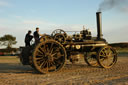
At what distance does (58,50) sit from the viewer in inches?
336

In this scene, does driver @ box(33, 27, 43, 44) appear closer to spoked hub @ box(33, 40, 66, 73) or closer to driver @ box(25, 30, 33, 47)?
spoked hub @ box(33, 40, 66, 73)

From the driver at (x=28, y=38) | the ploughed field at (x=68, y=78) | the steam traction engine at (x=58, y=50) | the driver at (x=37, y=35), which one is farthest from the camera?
the driver at (x=28, y=38)

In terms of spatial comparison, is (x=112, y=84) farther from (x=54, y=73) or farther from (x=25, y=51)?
(x=25, y=51)

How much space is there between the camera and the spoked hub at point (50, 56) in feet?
26.6

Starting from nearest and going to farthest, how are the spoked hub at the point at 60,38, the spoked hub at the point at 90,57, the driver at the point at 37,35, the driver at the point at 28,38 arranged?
1. the driver at the point at 37,35
2. the spoked hub at the point at 60,38
3. the driver at the point at 28,38
4. the spoked hub at the point at 90,57

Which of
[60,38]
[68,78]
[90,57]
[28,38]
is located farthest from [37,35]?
[90,57]

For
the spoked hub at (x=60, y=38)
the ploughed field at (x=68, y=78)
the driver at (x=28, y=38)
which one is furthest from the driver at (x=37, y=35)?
the ploughed field at (x=68, y=78)

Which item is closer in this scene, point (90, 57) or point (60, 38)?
point (60, 38)

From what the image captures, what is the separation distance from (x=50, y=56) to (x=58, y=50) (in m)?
0.60

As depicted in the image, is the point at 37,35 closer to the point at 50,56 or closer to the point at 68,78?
the point at 50,56

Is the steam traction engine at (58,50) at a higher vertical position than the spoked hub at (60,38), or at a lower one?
lower

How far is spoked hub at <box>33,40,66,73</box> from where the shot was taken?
319 inches

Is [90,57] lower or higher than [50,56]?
lower

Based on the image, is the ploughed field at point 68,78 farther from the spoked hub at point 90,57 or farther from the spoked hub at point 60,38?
the spoked hub at point 90,57
